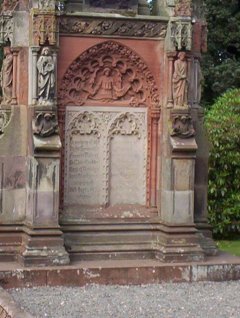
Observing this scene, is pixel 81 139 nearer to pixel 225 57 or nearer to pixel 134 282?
pixel 134 282

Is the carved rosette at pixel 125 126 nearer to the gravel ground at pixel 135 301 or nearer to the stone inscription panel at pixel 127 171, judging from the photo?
the stone inscription panel at pixel 127 171

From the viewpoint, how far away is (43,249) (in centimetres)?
1321

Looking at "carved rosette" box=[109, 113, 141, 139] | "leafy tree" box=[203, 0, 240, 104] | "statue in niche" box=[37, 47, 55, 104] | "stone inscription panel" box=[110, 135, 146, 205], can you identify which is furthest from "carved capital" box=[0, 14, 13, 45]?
"leafy tree" box=[203, 0, 240, 104]

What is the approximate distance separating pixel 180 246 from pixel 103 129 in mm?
2191

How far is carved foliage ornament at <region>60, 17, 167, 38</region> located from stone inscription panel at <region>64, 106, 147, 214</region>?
1182 millimetres

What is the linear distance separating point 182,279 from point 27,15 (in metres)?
4.62

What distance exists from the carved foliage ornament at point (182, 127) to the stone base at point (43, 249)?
235cm

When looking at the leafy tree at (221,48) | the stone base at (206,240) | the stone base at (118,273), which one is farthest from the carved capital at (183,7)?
the leafy tree at (221,48)

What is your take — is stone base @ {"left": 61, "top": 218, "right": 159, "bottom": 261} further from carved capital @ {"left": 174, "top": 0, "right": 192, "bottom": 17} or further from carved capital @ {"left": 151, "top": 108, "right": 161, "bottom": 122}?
carved capital @ {"left": 174, "top": 0, "right": 192, "bottom": 17}

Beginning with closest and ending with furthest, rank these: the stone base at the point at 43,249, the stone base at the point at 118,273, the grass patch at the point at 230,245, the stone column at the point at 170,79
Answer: the stone base at the point at 118,273, the stone base at the point at 43,249, the stone column at the point at 170,79, the grass patch at the point at 230,245

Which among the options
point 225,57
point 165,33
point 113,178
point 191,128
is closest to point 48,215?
point 113,178

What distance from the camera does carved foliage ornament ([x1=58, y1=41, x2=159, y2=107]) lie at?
14062 mm

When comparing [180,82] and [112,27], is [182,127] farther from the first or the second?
[112,27]

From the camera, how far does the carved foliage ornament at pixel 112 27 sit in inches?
544
